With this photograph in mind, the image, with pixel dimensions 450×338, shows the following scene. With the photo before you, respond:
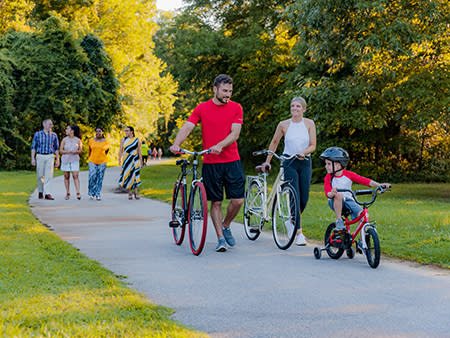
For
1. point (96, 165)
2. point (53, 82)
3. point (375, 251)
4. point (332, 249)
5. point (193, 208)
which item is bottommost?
point (332, 249)

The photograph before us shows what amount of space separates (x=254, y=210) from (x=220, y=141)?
1513mm

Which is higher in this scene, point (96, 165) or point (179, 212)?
point (96, 165)

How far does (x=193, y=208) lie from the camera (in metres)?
7.73

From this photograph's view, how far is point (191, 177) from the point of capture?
8156 mm

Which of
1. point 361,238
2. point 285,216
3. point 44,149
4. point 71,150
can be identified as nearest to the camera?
point 361,238

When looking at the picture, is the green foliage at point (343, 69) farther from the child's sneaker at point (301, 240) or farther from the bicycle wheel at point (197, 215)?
the bicycle wheel at point (197, 215)

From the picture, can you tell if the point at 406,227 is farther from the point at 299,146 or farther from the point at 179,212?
the point at 179,212

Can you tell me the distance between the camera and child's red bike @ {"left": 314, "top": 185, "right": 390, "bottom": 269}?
6.57 meters

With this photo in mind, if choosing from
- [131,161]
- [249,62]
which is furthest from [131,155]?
[249,62]

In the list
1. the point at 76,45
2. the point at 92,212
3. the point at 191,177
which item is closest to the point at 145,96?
the point at 76,45

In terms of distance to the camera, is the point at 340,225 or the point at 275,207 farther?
the point at 275,207

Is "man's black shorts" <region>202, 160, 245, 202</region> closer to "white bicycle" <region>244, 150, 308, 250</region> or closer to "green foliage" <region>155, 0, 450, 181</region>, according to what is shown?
"white bicycle" <region>244, 150, 308, 250</region>

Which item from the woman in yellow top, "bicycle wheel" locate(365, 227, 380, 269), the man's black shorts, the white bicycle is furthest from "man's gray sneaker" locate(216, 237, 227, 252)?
the woman in yellow top

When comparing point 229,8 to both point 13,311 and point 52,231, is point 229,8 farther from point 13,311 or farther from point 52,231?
point 13,311
